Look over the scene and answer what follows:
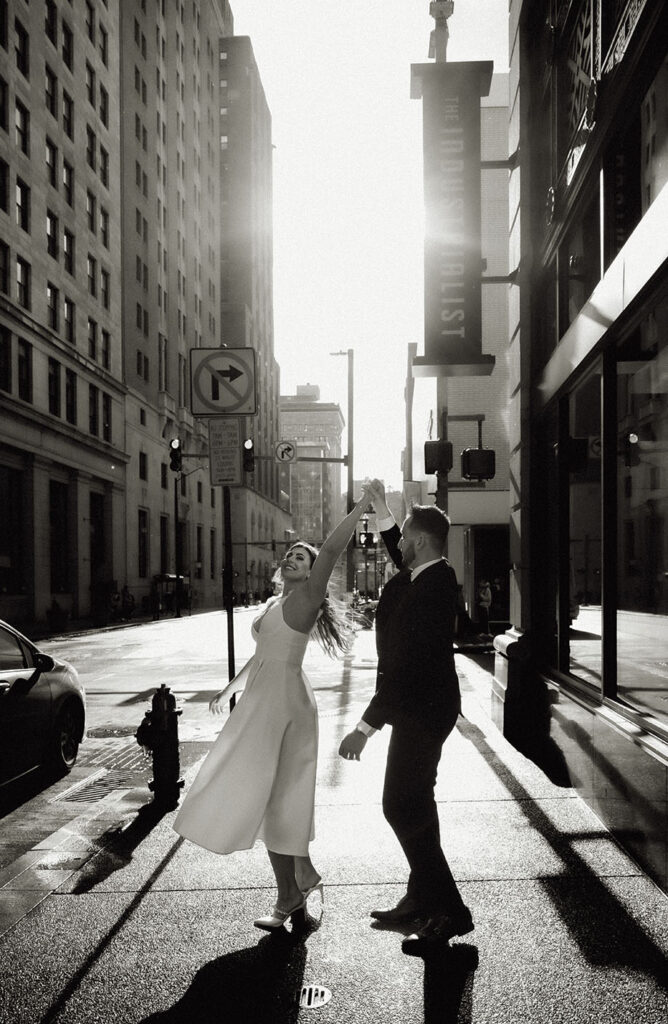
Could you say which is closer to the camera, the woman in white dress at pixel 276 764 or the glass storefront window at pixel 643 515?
the woman in white dress at pixel 276 764

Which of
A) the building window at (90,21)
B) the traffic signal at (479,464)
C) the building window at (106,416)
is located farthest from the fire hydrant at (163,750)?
the building window at (90,21)

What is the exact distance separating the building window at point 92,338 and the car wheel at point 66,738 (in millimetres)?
37760

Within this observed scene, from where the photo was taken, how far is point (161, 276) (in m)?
59.0

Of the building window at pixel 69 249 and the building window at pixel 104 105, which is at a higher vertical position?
the building window at pixel 104 105

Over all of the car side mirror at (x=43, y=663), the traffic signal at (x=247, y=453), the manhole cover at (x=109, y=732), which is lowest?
the manhole cover at (x=109, y=732)

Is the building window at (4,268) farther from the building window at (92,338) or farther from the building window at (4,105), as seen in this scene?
the building window at (92,338)

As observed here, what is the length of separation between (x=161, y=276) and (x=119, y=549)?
70.0 ft

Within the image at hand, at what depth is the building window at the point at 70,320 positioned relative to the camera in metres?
40.2

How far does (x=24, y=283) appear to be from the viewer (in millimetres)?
35219

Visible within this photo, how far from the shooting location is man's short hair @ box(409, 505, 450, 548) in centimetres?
418

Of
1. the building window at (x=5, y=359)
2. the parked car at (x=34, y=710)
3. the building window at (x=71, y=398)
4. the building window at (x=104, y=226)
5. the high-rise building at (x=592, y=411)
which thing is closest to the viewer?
the high-rise building at (x=592, y=411)

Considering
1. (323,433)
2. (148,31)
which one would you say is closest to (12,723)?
(148,31)

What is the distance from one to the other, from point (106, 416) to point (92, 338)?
4165mm


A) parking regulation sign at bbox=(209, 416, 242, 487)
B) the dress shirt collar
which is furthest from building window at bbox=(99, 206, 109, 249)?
the dress shirt collar
